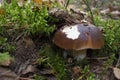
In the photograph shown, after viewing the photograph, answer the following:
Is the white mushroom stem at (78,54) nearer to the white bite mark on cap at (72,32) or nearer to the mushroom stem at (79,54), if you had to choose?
the mushroom stem at (79,54)

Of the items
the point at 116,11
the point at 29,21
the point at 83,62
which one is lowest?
the point at 116,11

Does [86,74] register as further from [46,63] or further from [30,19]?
[30,19]

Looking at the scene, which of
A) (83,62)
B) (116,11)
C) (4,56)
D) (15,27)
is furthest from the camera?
(116,11)

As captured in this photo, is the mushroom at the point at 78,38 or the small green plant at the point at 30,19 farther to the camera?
the small green plant at the point at 30,19

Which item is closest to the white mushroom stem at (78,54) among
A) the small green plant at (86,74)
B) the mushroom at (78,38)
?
the mushroom at (78,38)

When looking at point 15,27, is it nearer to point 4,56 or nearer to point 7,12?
point 7,12

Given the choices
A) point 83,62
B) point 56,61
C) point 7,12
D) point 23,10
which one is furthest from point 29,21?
point 83,62

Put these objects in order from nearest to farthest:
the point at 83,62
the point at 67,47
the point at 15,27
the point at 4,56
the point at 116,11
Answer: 1. the point at 4,56
2. the point at 67,47
3. the point at 83,62
4. the point at 15,27
5. the point at 116,11

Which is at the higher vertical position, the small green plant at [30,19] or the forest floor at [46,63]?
the small green plant at [30,19]
